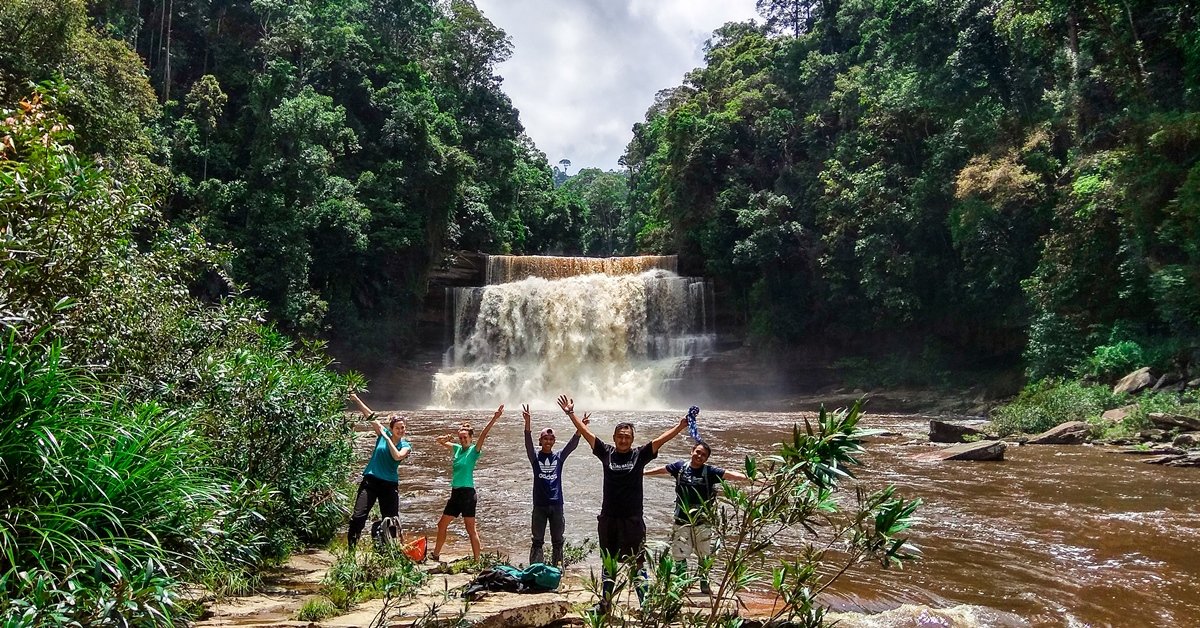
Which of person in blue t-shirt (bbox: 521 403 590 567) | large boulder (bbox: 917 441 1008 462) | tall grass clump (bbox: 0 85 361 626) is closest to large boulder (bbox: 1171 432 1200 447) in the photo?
large boulder (bbox: 917 441 1008 462)

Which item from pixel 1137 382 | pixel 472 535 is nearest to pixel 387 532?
pixel 472 535

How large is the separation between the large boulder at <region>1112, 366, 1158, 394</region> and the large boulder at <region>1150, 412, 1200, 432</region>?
2.91m

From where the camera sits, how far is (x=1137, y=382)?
18.2 meters

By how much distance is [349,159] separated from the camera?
34062 mm

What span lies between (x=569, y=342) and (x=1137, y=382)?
1954cm

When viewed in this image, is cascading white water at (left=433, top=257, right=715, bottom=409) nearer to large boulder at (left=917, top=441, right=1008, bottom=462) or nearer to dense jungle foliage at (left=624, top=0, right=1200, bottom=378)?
dense jungle foliage at (left=624, top=0, right=1200, bottom=378)

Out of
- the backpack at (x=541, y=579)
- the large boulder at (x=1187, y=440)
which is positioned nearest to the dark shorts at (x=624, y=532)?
the backpack at (x=541, y=579)

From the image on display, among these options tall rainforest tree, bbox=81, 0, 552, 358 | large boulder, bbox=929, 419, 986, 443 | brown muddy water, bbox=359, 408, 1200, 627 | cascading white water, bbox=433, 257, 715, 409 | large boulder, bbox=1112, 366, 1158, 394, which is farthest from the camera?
cascading white water, bbox=433, 257, 715, 409

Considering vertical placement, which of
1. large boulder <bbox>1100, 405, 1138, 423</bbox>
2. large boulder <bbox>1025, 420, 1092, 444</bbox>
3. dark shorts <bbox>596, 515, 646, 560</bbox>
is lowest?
large boulder <bbox>1025, 420, 1092, 444</bbox>

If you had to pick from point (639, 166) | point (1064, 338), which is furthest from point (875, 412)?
point (639, 166)

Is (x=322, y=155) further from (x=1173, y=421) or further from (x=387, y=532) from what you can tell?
(x=1173, y=421)

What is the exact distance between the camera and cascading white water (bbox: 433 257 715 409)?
30781mm

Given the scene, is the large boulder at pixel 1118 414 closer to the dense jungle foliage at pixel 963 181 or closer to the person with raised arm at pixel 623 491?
the dense jungle foliage at pixel 963 181

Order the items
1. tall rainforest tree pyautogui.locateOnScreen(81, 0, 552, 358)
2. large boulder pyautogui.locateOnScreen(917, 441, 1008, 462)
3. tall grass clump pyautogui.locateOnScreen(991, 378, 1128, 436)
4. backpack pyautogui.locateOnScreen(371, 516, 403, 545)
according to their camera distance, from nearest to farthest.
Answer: backpack pyautogui.locateOnScreen(371, 516, 403, 545), large boulder pyautogui.locateOnScreen(917, 441, 1008, 462), tall grass clump pyautogui.locateOnScreen(991, 378, 1128, 436), tall rainforest tree pyautogui.locateOnScreen(81, 0, 552, 358)
